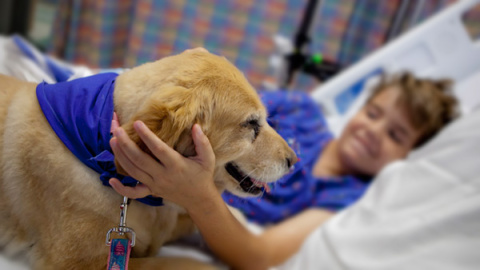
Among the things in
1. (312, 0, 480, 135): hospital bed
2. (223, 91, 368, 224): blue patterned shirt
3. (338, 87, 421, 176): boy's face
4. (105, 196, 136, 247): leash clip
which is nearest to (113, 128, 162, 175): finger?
→ (105, 196, 136, 247): leash clip

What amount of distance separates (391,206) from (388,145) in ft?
1.41

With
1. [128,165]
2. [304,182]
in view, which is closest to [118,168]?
[128,165]

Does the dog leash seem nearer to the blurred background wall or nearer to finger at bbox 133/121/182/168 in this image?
finger at bbox 133/121/182/168

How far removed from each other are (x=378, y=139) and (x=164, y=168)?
4.03ft

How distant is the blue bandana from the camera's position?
647mm

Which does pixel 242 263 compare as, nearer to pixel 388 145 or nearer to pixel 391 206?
pixel 391 206

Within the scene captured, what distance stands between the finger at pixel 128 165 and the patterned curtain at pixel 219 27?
1.78 meters

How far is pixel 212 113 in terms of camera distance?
71cm

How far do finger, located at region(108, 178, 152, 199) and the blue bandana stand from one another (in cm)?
2

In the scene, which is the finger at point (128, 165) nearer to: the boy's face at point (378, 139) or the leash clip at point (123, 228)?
the leash clip at point (123, 228)

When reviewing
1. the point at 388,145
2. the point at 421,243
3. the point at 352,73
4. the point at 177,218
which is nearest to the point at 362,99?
the point at 352,73

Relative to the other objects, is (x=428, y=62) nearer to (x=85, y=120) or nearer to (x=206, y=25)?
(x=206, y=25)

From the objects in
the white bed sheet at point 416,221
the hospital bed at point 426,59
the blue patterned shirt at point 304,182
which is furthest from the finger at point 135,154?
the hospital bed at point 426,59

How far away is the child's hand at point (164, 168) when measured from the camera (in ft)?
1.93
